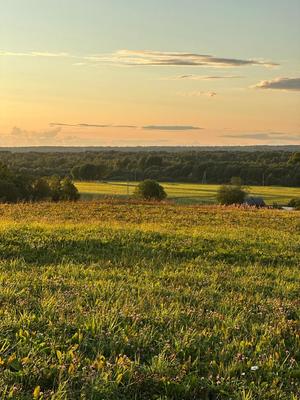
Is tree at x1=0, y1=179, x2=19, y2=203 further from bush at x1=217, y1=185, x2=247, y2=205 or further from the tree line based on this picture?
bush at x1=217, y1=185, x2=247, y2=205

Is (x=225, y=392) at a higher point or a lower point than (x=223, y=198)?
higher

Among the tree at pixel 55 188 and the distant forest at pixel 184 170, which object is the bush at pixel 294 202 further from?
the tree at pixel 55 188

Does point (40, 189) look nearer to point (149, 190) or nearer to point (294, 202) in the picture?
point (149, 190)

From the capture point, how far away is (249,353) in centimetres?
480

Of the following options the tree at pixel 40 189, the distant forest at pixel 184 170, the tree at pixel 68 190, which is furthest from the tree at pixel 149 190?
the distant forest at pixel 184 170

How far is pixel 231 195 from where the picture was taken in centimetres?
7475

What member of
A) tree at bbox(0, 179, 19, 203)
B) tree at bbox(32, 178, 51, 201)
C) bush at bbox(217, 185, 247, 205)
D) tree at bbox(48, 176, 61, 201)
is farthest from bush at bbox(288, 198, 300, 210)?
tree at bbox(0, 179, 19, 203)

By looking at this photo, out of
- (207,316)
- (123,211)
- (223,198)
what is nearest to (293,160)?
(223,198)

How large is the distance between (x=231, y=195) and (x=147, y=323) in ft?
231

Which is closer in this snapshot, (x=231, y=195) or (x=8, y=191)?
(x=8, y=191)

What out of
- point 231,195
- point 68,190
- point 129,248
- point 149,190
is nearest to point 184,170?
point 231,195

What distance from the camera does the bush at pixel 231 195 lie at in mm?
73312

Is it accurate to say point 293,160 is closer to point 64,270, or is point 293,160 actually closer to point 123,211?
point 123,211

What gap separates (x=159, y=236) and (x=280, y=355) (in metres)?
8.30
